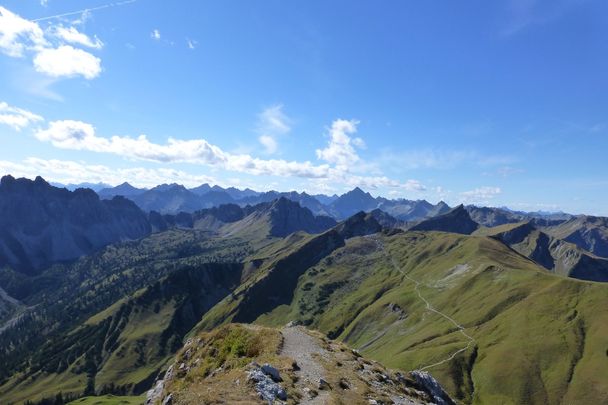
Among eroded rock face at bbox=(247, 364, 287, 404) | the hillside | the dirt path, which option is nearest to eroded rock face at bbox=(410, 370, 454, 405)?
the hillside

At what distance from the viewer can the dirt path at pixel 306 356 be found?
38.7m

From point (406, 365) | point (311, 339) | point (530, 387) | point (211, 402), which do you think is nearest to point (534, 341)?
point (530, 387)

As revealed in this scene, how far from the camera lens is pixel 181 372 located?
183ft

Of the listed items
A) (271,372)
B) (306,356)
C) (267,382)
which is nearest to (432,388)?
(306,356)

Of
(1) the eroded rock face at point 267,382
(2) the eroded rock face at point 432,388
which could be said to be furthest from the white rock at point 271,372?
(2) the eroded rock face at point 432,388

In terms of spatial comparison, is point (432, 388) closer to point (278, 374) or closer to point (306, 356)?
point (306, 356)

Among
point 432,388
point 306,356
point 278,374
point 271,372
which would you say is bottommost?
point 432,388

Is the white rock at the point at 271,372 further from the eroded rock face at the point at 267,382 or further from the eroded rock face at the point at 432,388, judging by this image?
the eroded rock face at the point at 432,388

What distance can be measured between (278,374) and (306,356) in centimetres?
996

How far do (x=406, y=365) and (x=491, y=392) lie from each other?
35.7 m

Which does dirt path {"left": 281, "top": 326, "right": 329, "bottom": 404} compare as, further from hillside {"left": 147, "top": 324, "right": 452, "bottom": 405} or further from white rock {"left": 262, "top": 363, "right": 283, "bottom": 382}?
white rock {"left": 262, "top": 363, "right": 283, "bottom": 382}

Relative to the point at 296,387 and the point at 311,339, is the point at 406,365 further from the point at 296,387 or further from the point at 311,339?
the point at 296,387

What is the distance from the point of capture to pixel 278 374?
3978 cm

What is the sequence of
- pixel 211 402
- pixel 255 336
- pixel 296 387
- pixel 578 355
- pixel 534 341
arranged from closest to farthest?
pixel 211 402 < pixel 296 387 < pixel 255 336 < pixel 578 355 < pixel 534 341
